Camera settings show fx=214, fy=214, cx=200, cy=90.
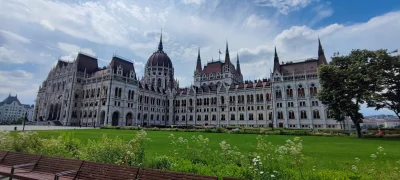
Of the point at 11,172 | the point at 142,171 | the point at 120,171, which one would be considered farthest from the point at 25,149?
the point at 142,171

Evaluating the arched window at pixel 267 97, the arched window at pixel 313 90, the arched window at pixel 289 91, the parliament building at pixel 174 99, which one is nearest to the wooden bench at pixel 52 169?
the parliament building at pixel 174 99

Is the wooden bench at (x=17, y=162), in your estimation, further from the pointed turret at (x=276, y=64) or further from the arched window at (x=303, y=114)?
the pointed turret at (x=276, y=64)

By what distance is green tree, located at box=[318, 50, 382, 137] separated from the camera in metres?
32.1

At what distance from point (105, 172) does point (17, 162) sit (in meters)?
4.84

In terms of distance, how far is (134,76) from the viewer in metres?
73.1

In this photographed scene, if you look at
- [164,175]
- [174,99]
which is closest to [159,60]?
[174,99]

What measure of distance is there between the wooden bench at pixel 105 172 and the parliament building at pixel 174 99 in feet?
192

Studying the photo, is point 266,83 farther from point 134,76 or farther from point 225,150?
point 225,150

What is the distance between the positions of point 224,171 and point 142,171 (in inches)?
105

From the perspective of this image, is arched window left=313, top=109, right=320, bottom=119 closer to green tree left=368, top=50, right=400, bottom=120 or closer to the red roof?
green tree left=368, top=50, right=400, bottom=120

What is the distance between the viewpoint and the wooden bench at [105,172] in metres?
6.25

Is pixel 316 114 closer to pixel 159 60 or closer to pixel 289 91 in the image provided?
pixel 289 91

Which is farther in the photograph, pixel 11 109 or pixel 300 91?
pixel 11 109

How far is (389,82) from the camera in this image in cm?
3225
